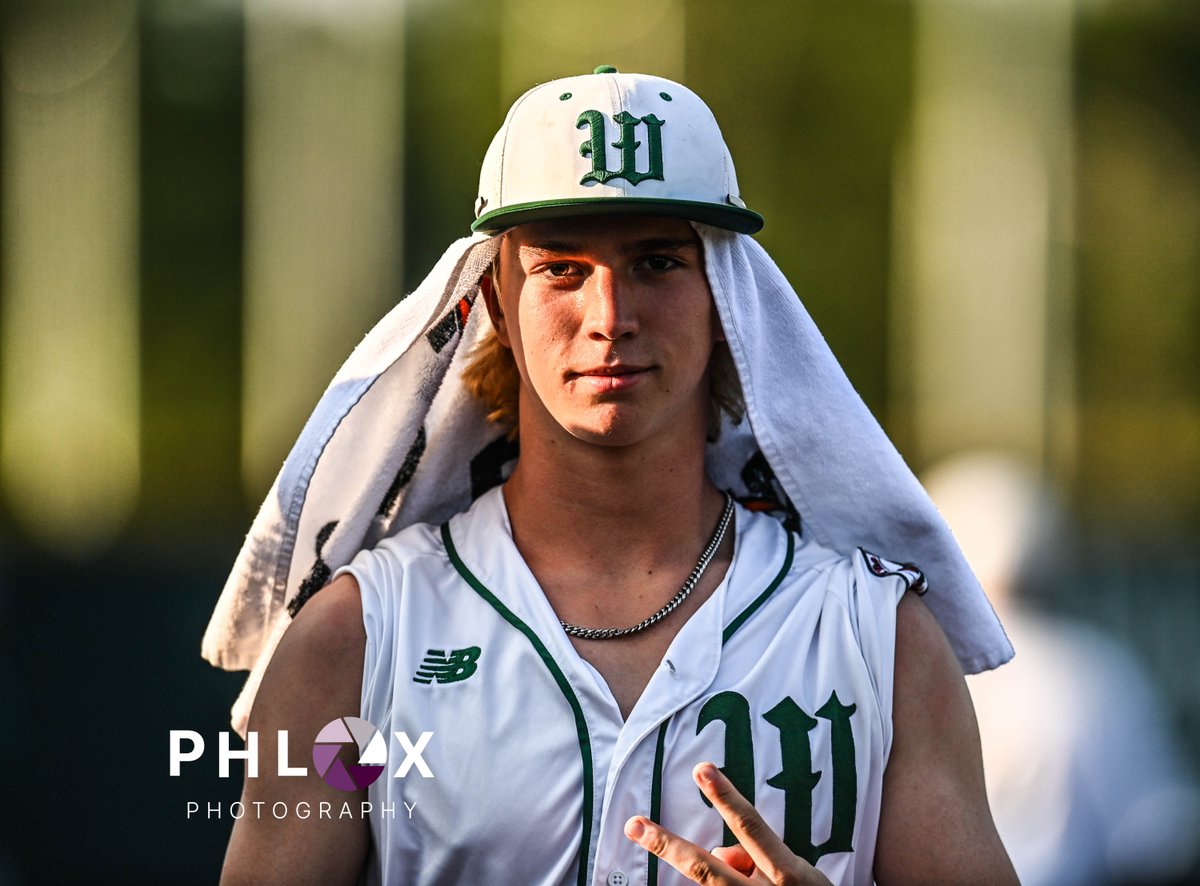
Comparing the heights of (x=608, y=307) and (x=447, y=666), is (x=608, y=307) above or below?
above

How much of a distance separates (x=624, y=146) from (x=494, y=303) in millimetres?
448

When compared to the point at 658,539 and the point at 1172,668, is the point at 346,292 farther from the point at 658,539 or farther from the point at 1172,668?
the point at 658,539

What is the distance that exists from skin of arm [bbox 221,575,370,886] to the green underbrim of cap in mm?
766

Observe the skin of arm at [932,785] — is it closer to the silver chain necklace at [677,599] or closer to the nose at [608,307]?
the silver chain necklace at [677,599]

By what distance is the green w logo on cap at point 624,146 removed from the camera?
261 cm

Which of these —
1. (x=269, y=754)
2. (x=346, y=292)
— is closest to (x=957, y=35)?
(x=346, y=292)

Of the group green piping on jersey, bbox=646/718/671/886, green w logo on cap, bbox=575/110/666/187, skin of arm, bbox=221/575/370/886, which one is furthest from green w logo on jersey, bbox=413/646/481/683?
green w logo on cap, bbox=575/110/666/187

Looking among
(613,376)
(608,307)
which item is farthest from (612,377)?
(608,307)

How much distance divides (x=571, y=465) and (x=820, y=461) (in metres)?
0.51

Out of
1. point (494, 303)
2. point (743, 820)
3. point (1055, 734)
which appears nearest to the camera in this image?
point (743, 820)

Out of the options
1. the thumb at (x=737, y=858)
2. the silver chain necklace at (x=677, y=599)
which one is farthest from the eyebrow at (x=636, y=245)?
the thumb at (x=737, y=858)

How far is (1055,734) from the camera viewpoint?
4.16 meters

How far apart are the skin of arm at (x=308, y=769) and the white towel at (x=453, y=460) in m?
0.31

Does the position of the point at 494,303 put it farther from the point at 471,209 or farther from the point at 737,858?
the point at 471,209
